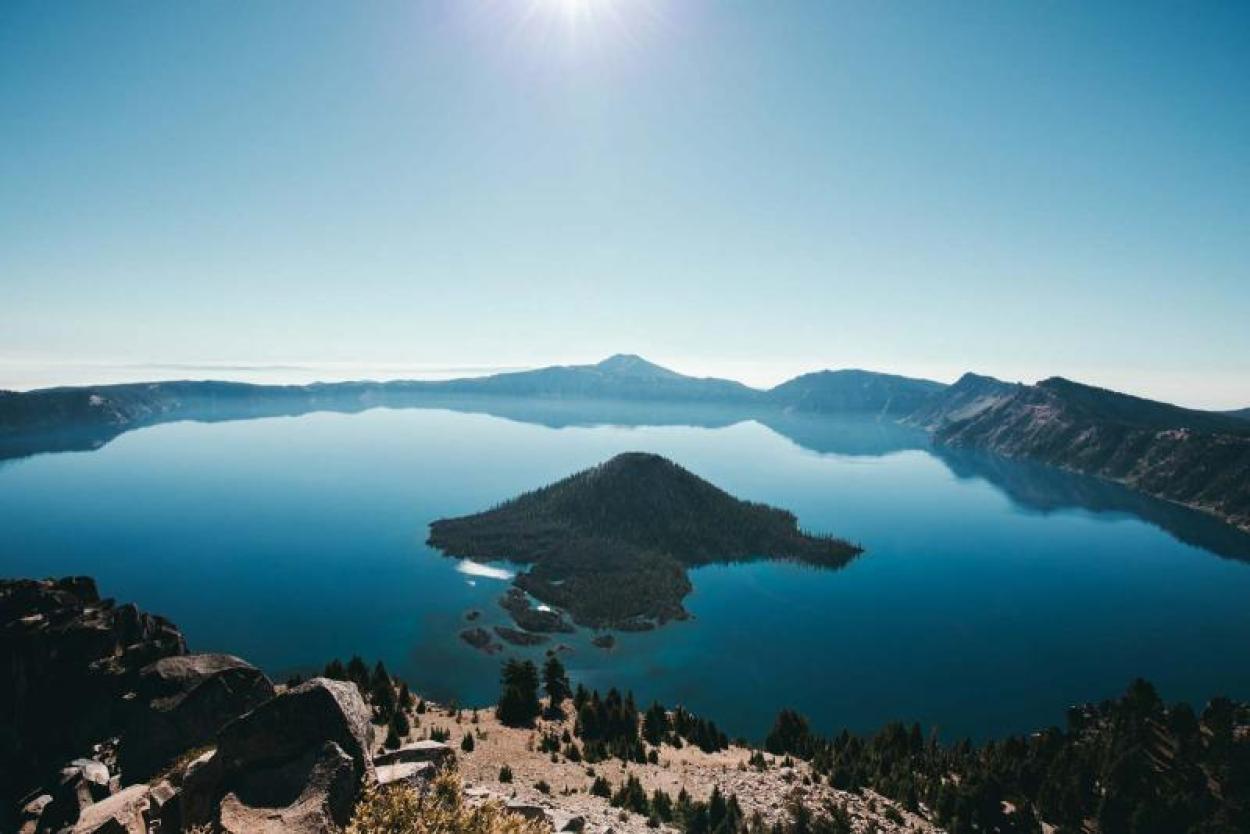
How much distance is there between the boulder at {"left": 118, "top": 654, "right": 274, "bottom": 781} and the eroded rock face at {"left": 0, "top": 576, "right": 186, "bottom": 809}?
4.42 metres

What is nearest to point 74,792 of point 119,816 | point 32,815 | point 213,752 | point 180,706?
point 32,815

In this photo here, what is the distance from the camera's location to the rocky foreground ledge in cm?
2838

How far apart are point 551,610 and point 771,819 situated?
12636 centimetres

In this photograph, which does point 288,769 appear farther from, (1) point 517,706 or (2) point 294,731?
(1) point 517,706

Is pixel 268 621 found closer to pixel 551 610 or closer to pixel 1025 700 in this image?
pixel 551 610

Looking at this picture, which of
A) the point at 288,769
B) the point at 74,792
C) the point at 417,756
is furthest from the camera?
the point at 74,792

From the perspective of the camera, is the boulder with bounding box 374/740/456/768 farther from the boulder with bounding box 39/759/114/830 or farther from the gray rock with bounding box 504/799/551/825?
the boulder with bounding box 39/759/114/830

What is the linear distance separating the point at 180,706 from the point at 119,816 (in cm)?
1933

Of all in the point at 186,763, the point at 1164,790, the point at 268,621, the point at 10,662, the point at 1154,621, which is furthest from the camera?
the point at 1154,621

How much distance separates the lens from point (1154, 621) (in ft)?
608

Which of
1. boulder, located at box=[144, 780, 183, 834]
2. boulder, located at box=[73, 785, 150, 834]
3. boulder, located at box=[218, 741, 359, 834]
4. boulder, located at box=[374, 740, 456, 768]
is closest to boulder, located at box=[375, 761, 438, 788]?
boulder, located at box=[374, 740, 456, 768]

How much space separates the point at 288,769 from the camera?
2827cm

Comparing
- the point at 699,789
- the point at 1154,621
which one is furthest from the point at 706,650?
the point at 1154,621

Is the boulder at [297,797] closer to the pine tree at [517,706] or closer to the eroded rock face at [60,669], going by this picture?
the eroded rock face at [60,669]
